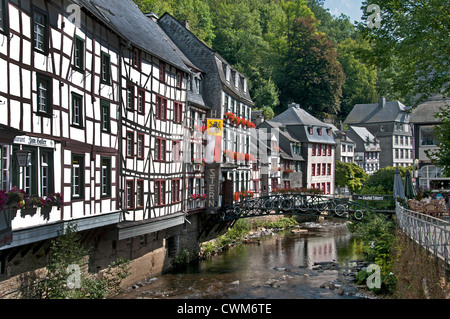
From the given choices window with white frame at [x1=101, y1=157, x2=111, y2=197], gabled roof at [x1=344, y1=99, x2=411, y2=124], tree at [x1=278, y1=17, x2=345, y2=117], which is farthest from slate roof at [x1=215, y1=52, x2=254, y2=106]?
gabled roof at [x1=344, y1=99, x2=411, y2=124]

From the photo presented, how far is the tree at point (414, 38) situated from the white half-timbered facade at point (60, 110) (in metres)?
10.4

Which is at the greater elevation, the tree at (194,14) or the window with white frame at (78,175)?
the tree at (194,14)

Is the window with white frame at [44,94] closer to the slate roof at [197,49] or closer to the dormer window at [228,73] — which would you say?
the slate roof at [197,49]

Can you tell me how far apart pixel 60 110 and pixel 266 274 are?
14730 mm

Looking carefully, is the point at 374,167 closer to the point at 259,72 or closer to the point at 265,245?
the point at 259,72

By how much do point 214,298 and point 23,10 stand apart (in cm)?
1341

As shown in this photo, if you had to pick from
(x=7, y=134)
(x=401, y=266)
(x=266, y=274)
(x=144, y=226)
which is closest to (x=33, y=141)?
(x=7, y=134)

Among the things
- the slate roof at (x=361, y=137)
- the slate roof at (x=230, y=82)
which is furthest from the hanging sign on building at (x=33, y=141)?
the slate roof at (x=361, y=137)

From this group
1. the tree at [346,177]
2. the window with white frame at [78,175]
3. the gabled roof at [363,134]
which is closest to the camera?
the window with white frame at [78,175]

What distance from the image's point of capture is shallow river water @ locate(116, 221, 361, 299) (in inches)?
910

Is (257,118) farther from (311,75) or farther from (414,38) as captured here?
(414,38)

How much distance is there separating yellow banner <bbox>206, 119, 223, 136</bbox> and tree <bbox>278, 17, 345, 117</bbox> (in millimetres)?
44229

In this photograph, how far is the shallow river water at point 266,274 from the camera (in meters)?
23.1
